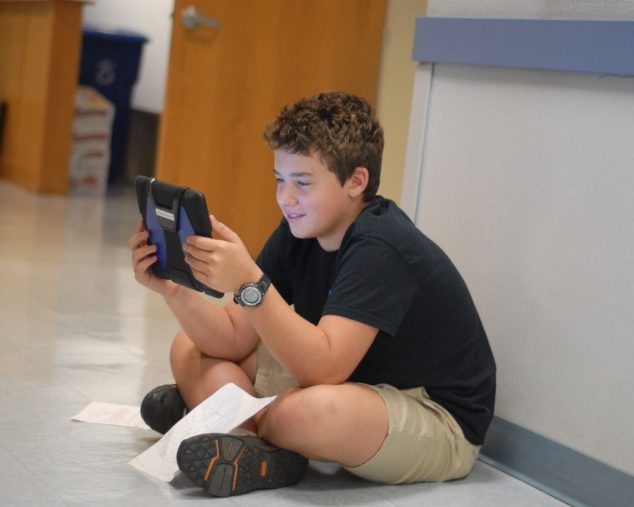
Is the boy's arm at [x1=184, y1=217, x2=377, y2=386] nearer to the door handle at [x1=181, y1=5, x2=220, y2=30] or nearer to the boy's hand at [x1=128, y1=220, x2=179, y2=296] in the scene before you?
the boy's hand at [x1=128, y1=220, x2=179, y2=296]

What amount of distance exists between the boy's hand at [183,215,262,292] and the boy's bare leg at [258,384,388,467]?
0.21 m

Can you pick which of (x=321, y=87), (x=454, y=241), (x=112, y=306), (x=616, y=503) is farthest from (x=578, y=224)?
(x=321, y=87)

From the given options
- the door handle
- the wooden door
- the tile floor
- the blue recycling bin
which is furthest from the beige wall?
the blue recycling bin

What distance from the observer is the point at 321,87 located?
3996 mm

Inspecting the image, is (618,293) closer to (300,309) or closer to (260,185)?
(300,309)

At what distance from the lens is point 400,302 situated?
1737 mm

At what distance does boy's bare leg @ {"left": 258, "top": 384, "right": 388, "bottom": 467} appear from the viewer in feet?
5.54

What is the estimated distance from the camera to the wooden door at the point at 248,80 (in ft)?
12.7

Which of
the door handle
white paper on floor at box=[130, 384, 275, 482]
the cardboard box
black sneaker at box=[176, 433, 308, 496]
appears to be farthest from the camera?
the cardboard box

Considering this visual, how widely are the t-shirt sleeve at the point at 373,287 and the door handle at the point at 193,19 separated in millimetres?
2229

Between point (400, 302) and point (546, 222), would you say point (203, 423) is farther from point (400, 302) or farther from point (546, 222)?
point (546, 222)

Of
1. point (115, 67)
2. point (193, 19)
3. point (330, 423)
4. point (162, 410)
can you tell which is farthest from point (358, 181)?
point (115, 67)

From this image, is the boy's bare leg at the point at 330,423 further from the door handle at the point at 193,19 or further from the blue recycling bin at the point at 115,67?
the blue recycling bin at the point at 115,67

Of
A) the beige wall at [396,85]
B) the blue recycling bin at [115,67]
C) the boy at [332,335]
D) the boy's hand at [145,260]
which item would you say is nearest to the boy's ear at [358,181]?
the boy at [332,335]
